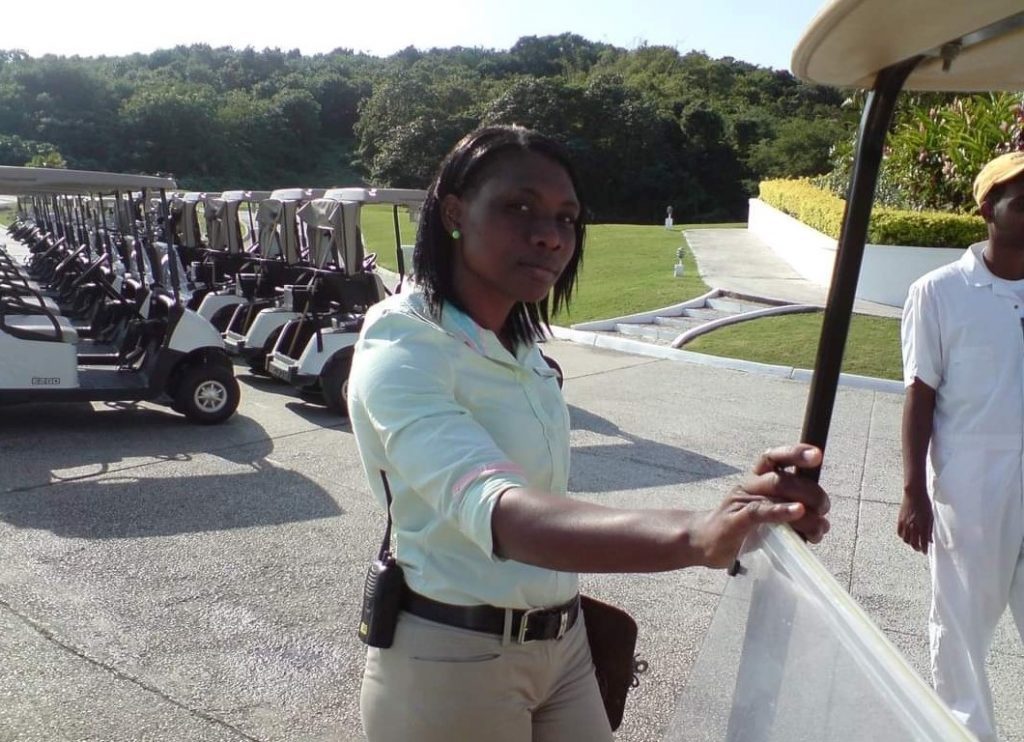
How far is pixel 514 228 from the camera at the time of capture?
5.05 feet

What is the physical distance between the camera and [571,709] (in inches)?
66.8

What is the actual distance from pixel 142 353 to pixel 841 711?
302 inches

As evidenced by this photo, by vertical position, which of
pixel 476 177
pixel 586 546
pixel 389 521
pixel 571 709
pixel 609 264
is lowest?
pixel 609 264

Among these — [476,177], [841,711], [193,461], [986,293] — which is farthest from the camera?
[193,461]

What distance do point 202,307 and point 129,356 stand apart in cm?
280

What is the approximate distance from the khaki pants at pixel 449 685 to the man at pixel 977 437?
153 cm

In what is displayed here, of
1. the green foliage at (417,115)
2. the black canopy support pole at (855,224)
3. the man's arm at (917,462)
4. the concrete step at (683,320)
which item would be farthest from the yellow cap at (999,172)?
the green foliage at (417,115)

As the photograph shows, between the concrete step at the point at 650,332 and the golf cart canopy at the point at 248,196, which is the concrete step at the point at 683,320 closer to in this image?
the concrete step at the point at 650,332

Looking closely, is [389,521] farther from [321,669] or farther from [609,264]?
[609,264]

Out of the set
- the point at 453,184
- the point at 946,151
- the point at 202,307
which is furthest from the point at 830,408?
the point at 946,151

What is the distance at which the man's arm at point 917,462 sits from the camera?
2785mm

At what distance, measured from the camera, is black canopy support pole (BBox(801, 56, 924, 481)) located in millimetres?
1360

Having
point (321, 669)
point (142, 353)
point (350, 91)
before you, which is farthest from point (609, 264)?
point (350, 91)

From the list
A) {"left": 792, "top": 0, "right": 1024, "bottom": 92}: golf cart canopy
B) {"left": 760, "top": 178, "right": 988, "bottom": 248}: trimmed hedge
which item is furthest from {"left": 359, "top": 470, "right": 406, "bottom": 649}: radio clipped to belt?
{"left": 760, "top": 178, "right": 988, "bottom": 248}: trimmed hedge
